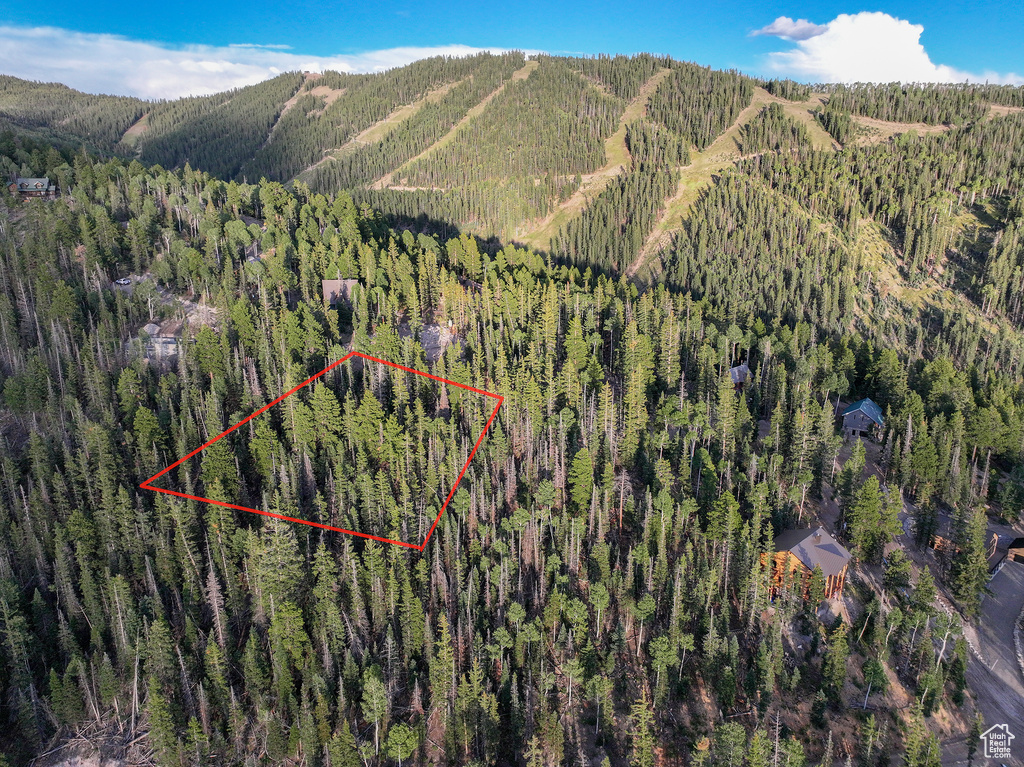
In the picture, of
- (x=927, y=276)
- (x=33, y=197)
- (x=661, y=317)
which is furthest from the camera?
(x=927, y=276)

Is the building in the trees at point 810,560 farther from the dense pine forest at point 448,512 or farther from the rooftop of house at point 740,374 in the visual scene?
the rooftop of house at point 740,374

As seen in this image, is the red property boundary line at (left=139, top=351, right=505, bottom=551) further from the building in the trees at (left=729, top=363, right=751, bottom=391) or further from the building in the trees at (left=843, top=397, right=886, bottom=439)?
the building in the trees at (left=843, top=397, right=886, bottom=439)

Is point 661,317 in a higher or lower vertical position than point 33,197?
lower

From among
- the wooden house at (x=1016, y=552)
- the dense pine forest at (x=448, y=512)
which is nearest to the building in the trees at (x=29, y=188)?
the dense pine forest at (x=448, y=512)

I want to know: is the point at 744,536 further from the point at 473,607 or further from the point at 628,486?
the point at 473,607

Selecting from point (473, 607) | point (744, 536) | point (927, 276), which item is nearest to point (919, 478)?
point (744, 536)

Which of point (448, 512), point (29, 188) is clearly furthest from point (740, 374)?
point (29, 188)
